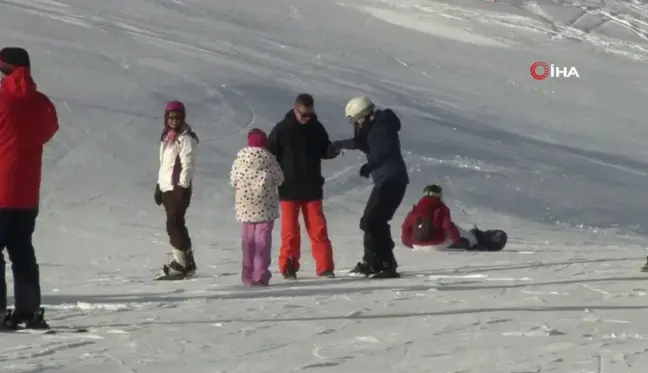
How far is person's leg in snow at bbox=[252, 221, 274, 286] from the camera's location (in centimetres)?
916

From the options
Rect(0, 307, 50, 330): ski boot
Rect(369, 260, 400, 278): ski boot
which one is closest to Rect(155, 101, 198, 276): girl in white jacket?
Rect(369, 260, 400, 278): ski boot

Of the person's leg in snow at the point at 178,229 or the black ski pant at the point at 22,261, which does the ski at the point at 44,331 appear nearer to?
the black ski pant at the point at 22,261

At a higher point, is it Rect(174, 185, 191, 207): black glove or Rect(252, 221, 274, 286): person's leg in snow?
Rect(174, 185, 191, 207): black glove

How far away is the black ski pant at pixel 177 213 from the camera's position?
9.77 m

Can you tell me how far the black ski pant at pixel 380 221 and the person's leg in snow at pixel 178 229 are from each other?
4.96 feet

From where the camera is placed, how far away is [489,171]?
2016 centimetres

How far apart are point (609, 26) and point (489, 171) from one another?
22.4 metres

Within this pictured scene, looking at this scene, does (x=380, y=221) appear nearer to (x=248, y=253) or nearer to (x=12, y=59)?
(x=248, y=253)

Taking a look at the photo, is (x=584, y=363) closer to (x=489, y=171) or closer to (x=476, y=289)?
(x=476, y=289)

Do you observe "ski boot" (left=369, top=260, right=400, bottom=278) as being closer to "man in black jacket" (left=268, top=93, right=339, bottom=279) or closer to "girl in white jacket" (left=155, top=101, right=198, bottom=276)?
"man in black jacket" (left=268, top=93, right=339, bottom=279)

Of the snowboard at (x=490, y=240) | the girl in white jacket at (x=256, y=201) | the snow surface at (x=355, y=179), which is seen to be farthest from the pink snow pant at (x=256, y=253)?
the snowboard at (x=490, y=240)

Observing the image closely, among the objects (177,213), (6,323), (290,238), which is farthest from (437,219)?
(6,323)

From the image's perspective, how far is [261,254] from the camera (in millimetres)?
9188

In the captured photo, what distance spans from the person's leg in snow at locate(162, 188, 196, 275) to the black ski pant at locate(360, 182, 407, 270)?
1510mm
